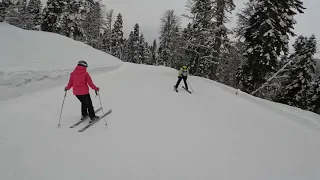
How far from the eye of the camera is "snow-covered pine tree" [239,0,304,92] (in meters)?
18.6

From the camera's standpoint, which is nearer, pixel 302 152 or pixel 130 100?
pixel 302 152

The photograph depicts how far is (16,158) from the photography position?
15.0ft

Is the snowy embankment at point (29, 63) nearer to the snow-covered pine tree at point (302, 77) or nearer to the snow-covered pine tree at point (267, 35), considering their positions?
the snow-covered pine tree at point (267, 35)

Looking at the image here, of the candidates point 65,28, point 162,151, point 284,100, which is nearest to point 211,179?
point 162,151

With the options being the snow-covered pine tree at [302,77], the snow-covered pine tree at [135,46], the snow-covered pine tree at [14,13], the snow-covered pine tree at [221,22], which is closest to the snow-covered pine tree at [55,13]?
the snow-covered pine tree at [14,13]

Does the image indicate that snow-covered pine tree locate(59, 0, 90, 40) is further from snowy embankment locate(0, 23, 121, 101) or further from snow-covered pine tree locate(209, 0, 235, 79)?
snow-covered pine tree locate(209, 0, 235, 79)

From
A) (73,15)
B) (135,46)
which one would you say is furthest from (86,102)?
(135,46)

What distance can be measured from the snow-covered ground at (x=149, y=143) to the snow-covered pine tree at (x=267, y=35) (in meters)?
9.77

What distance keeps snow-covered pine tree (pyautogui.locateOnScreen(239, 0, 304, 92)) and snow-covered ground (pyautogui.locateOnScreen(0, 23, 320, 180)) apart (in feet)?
32.0

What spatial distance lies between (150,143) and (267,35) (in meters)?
16.5

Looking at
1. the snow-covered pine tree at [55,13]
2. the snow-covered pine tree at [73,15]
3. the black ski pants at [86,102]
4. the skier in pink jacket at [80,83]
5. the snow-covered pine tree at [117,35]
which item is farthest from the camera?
the snow-covered pine tree at [117,35]

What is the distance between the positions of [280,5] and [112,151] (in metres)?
19.6

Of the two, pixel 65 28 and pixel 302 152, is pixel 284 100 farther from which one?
pixel 65 28

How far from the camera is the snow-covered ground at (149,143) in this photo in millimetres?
4641
